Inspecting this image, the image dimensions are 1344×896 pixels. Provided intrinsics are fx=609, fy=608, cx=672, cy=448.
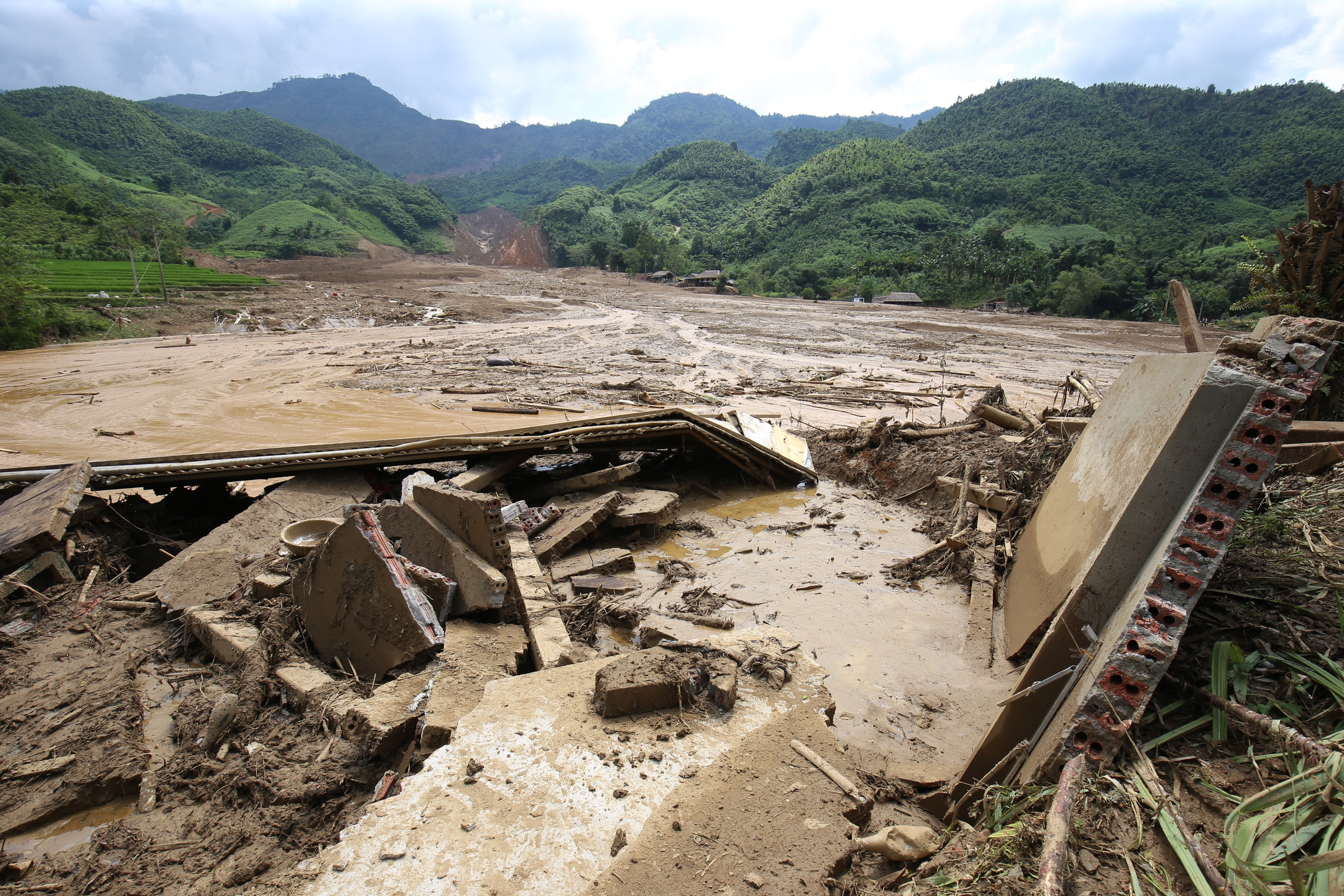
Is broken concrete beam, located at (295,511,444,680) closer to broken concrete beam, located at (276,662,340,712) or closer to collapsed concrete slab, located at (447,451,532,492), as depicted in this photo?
broken concrete beam, located at (276,662,340,712)

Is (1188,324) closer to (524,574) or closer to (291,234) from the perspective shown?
(524,574)

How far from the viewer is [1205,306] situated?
3300 centimetres

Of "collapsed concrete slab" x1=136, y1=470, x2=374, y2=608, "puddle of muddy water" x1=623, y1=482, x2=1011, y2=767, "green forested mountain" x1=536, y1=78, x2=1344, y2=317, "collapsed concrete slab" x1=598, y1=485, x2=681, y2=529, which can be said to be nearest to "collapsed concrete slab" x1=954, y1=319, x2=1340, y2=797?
"puddle of muddy water" x1=623, y1=482, x2=1011, y2=767

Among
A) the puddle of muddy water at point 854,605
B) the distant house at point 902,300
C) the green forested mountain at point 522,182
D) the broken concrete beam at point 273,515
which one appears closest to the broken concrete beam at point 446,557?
the broken concrete beam at point 273,515

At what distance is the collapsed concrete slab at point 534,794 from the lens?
7.13ft

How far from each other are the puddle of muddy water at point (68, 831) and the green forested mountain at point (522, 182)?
142616mm

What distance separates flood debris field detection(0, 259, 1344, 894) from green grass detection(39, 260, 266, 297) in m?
30.7

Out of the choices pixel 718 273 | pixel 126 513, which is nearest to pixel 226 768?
pixel 126 513

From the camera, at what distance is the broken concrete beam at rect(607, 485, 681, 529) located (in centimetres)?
670

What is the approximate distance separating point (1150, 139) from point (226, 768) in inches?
4377

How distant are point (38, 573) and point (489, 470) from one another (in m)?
3.68

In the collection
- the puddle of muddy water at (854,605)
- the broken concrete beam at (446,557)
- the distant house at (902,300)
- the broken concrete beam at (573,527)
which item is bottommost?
the puddle of muddy water at (854,605)

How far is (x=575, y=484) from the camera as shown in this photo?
7484 millimetres

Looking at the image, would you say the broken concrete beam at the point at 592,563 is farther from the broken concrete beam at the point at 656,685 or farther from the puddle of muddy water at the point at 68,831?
the puddle of muddy water at the point at 68,831
